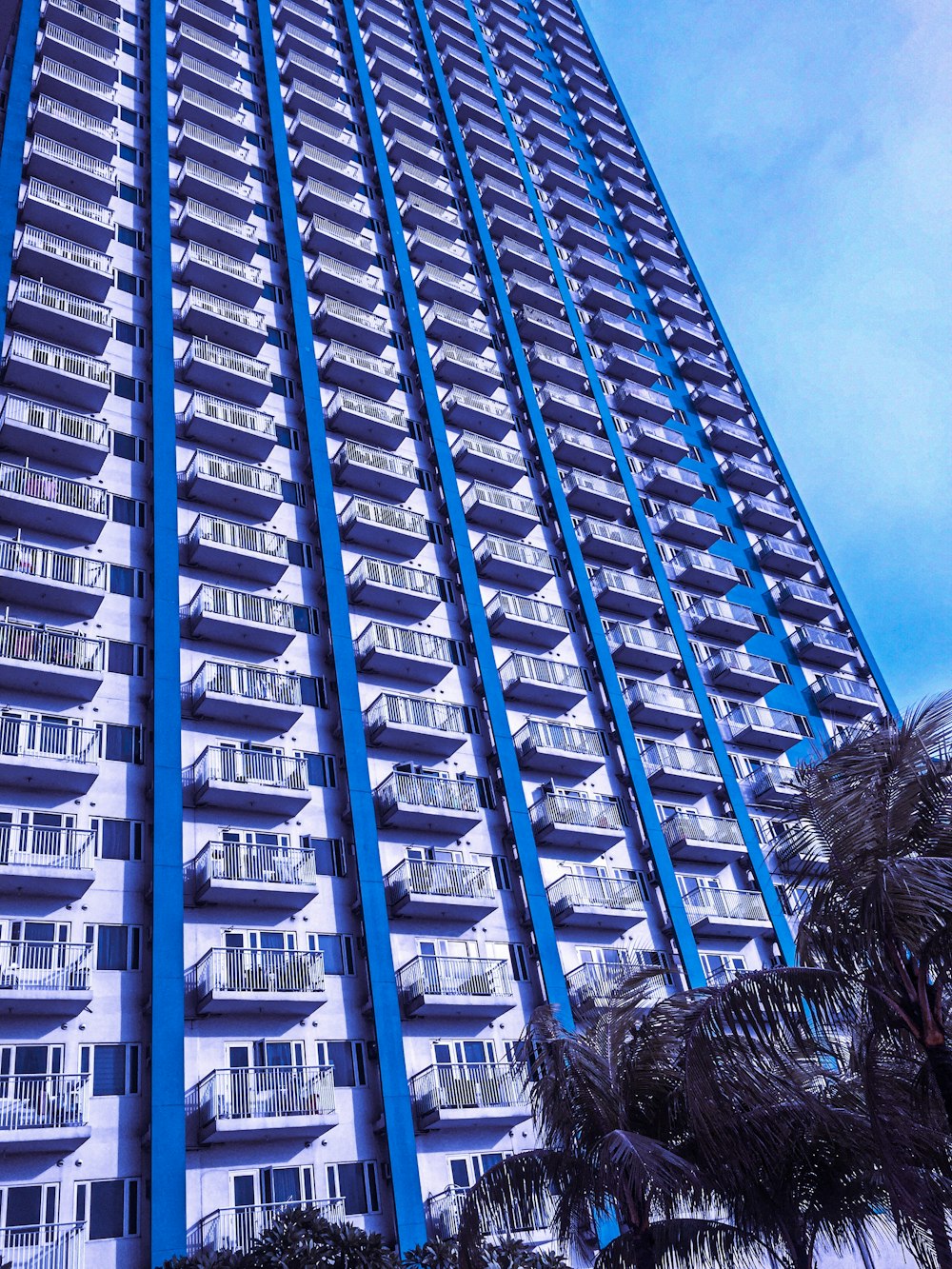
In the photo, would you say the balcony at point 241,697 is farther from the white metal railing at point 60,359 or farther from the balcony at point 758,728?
the balcony at point 758,728

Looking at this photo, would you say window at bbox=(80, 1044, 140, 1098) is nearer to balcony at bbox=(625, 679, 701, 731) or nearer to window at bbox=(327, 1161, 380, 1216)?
window at bbox=(327, 1161, 380, 1216)

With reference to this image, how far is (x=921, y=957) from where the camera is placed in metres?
14.5

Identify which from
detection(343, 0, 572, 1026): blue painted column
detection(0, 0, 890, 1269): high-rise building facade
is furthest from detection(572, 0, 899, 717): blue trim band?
detection(343, 0, 572, 1026): blue painted column

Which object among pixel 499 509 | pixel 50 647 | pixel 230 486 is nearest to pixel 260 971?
pixel 50 647

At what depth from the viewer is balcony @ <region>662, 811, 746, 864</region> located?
44.5 meters

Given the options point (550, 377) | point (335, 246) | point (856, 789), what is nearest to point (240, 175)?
point (335, 246)

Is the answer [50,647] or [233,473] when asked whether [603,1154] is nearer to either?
[50,647]

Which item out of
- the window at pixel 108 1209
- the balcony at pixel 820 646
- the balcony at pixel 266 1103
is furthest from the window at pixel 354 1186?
the balcony at pixel 820 646

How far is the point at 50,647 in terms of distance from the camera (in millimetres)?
32906

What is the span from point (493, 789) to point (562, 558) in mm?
13682

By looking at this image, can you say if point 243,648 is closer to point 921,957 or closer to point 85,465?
point 85,465

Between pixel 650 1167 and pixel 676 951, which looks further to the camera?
pixel 676 951

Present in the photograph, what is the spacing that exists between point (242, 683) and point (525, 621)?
44.9 feet

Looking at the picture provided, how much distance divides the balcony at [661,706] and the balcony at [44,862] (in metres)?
24.2
